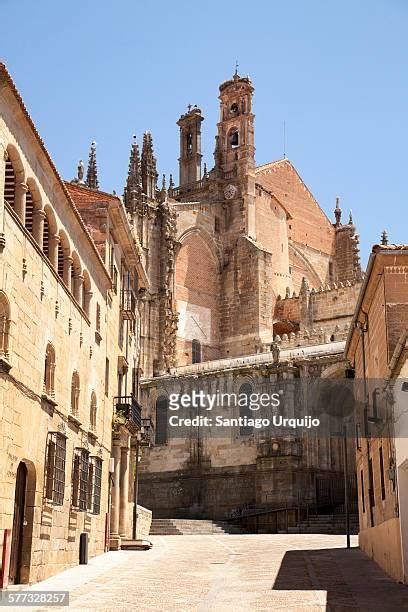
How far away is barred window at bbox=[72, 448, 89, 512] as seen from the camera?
56.3 ft

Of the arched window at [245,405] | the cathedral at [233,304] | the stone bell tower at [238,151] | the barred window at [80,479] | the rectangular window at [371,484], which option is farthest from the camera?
the stone bell tower at [238,151]

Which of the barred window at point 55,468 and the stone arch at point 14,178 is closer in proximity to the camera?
the stone arch at point 14,178

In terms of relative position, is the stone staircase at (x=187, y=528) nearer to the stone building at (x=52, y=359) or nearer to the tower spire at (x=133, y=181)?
the stone building at (x=52, y=359)

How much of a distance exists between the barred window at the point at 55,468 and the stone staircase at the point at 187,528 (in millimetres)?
15522

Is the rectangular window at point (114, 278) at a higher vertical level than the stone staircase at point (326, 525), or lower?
higher

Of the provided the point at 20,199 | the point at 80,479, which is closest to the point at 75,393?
the point at 80,479

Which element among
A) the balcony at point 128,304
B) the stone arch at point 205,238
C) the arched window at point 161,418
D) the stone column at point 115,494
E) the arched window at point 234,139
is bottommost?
the stone column at point 115,494

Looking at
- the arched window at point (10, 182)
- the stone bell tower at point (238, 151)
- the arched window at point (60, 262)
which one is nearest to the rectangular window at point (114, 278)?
the arched window at point (60, 262)

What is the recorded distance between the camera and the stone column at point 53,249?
1572 cm

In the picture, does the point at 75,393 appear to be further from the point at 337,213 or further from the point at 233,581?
the point at 337,213

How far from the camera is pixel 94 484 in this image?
1938cm

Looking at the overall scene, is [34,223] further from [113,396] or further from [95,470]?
[113,396]

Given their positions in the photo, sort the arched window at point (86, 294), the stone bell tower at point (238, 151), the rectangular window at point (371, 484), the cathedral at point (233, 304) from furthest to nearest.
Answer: the stone bell tower at point (238, 151) → the cathedral at point (233, 304) → the arched window at point (86, 294) → the rectangular window at point (371, 484)

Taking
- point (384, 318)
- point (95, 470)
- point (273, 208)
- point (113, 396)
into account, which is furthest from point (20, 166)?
point (273, 208)
